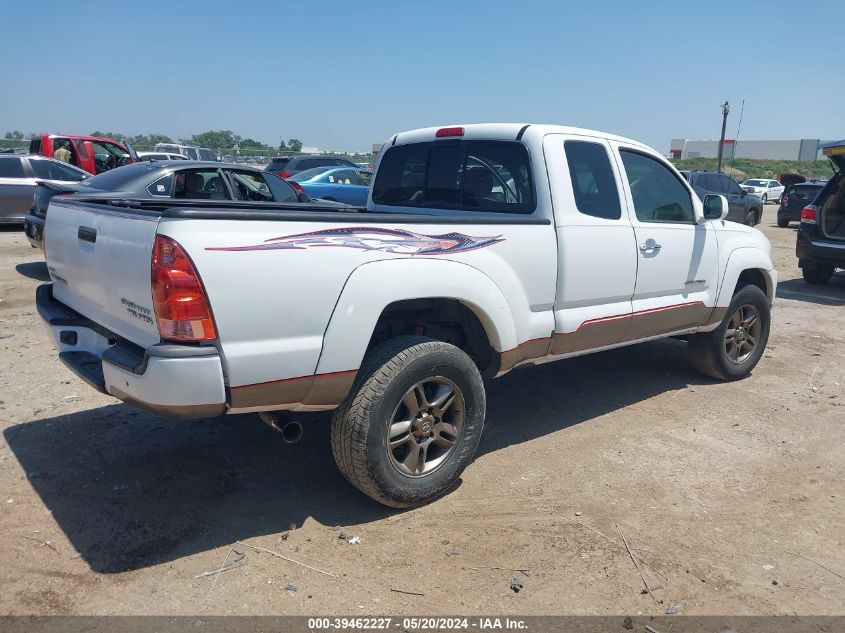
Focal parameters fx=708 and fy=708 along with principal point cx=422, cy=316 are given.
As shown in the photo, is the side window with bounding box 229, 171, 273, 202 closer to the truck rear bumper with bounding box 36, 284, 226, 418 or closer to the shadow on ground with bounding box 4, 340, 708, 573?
the shadow on ground with bounding box 4, 340, 708, 573

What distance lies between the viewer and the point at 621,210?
4.81m

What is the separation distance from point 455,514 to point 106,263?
217 cm

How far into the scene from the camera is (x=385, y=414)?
3.50 metres

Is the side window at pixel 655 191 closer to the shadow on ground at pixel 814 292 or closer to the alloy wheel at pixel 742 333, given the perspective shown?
the alloy wheel at pixel 742 333

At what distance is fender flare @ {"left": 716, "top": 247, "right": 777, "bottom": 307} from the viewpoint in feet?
18.9

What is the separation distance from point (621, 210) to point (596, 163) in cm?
36

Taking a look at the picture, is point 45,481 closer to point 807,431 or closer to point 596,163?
point 596,163

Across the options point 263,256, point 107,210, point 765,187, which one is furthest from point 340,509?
point 765,187

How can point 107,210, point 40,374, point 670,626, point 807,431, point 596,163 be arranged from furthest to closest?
point 40,374
point 807,431
point 596,163
point 107,210
point 670,626

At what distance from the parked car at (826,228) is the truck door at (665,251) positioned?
22.3 ft

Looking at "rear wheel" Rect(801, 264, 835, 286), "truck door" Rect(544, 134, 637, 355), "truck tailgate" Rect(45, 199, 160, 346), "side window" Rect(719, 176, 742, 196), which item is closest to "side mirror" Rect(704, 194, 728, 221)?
"truck door" Rect(544, 134, 637, 355)

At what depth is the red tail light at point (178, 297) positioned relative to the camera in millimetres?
2895

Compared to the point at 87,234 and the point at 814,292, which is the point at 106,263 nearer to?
the point at 87,234

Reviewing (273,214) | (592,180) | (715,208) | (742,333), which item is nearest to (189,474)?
(273,214)
